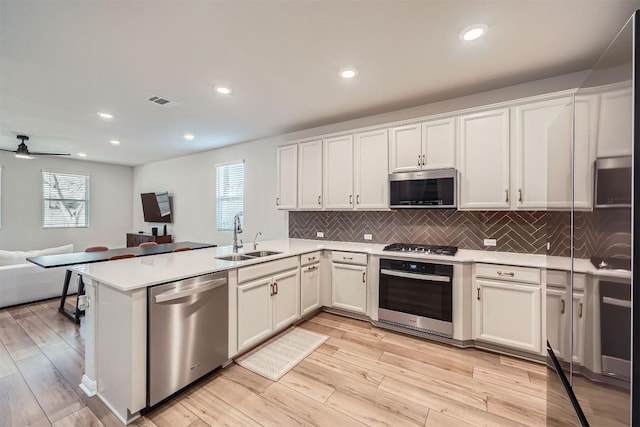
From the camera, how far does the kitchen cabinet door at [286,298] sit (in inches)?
110

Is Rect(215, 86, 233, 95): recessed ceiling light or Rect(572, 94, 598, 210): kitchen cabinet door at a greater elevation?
Rect(215, 86, 233, 95): recessed ceiling light

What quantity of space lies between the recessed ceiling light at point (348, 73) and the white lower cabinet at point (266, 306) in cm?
214

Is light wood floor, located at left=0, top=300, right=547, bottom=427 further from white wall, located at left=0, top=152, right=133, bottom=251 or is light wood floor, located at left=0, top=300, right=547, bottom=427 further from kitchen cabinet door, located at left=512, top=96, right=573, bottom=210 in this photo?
white wall, located at left=0, top=152, right=133, bottom=251

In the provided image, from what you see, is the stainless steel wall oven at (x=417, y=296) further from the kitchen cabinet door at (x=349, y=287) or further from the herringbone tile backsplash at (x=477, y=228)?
the herringbone tile backsplash at (x=477, y=228)

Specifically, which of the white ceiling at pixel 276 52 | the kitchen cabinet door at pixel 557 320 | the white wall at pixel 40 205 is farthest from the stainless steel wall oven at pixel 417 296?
the white wall at pixel 40 205

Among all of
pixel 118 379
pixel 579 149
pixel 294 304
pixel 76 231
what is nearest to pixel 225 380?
pixel 118 379

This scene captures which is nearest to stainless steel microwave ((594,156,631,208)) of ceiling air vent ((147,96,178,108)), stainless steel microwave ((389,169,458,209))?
stainless steel microwave ((389,169,458,209))

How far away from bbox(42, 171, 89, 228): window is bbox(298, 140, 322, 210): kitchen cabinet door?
6411 mm

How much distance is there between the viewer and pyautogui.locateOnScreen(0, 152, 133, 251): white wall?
18.5ft

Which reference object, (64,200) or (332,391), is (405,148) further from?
(64,200)

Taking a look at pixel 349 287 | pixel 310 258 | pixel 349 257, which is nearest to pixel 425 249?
pixel 349 257

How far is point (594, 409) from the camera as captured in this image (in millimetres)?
949

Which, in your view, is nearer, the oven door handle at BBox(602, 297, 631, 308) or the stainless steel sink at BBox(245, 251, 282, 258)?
the oven door handle at BBox(602, 297, 631, 308)

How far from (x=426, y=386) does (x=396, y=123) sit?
2.71m
